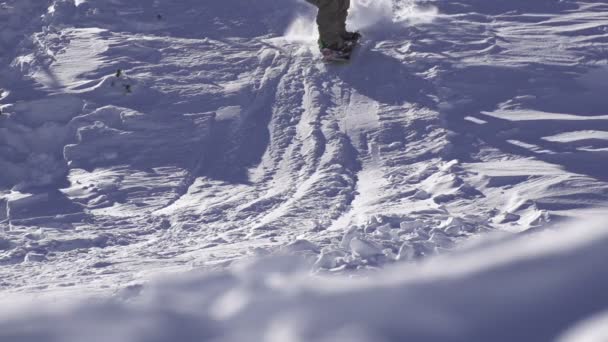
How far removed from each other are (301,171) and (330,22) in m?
1.65

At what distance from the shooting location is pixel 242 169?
6273mm

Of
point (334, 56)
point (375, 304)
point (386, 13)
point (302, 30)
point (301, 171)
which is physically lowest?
point (375, 304)

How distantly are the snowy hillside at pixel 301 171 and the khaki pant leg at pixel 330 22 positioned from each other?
22 cm

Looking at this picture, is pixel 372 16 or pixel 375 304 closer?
pixel 375 304

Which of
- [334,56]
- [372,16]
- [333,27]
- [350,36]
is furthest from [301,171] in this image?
[372,16]

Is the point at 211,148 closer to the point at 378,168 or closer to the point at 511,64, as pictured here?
the point at 378,168

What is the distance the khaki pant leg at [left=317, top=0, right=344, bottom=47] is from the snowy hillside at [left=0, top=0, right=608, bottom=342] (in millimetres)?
224

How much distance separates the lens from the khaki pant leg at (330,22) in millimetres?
7297

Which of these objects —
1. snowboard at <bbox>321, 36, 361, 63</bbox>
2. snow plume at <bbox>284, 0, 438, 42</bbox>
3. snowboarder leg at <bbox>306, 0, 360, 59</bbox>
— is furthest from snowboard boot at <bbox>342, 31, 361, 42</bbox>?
snow plume at <bbox>284, 0, 438, 42</bbox>

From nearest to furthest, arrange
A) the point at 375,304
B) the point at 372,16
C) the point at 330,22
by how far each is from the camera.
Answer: the point at 375,304 → the point at 330,22 → the point at 372,16

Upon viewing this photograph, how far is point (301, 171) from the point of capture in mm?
6184

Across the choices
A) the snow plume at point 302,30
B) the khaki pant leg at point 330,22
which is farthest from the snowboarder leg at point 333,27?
the snow plume at point 302,30

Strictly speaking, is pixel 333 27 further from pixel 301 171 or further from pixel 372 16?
pixel 301 171

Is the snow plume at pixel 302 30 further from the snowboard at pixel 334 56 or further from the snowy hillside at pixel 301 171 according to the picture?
the snowboard at pixel 334 56
